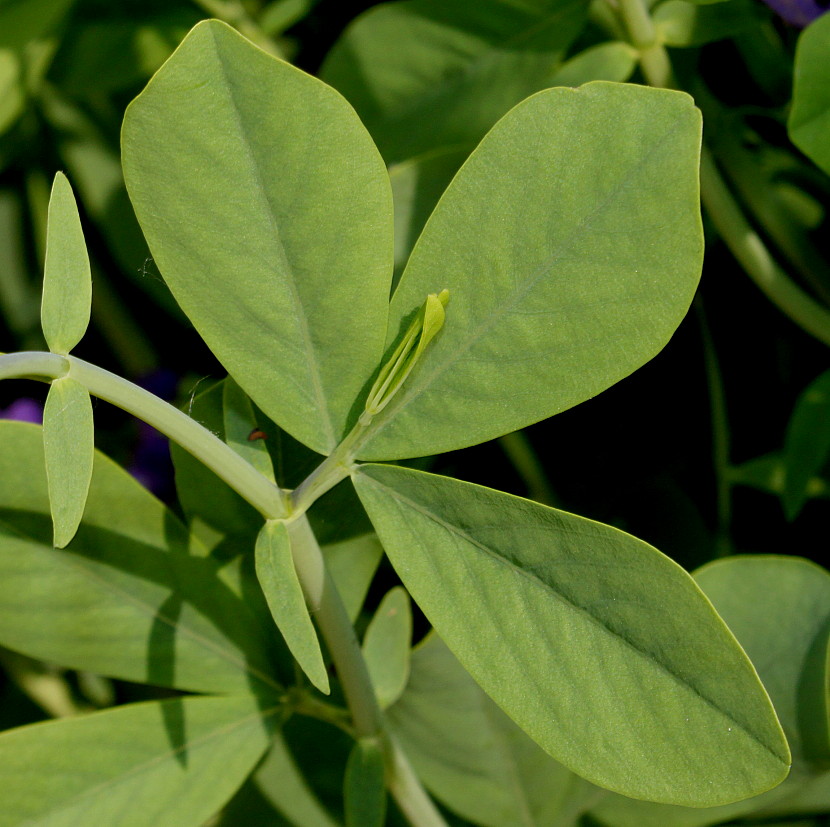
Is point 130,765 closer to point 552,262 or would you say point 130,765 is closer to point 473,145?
point 552,262

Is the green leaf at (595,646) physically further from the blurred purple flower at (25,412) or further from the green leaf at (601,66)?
the blurred purple flower at (25,412)

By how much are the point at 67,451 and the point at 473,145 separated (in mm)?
411

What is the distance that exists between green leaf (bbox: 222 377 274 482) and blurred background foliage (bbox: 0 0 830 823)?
0.55 feet

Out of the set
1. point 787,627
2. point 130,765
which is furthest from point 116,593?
point 787,627

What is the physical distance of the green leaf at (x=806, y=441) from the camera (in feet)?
2.01

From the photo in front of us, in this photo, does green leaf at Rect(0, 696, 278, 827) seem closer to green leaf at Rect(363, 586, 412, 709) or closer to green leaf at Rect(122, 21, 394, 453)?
green leaf at Rect(363, 586, 412, 709)

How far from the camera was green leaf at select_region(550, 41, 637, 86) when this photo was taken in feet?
1.92

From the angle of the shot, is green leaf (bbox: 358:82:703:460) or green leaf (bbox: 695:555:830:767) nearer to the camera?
green leaf (bbox: 358:82:703:460)

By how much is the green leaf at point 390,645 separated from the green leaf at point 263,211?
169 mm

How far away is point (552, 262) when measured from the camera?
1.12 feet

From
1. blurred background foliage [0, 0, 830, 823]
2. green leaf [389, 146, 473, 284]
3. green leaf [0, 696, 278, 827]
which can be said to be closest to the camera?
green leaf [0, 696, 278, 827]

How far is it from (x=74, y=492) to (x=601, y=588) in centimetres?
18

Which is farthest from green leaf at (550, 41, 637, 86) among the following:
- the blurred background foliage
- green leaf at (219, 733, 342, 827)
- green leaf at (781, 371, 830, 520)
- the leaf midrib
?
green leaf at (219, 733, 342, 827)

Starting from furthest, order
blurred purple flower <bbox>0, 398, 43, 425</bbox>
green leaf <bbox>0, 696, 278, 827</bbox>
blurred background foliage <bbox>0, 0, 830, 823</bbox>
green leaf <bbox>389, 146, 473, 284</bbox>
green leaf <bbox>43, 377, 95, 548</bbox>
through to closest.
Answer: blurred purple flower <bbox>0, 398, 43, 425</bbox> → blurred background foliage <bbox>0, 0, 830, 823</bbox> → green leaf <bbox>389, 146, 473, 284</bbox> → green leaf <bbox>0, 696, 278, 827</bbox> → green leaf <bbox>43, 377, 95, 548</bbox>
